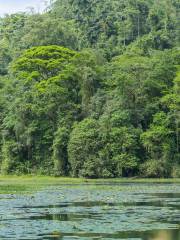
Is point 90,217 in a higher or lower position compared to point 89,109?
lower

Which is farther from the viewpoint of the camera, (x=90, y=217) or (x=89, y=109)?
(x=89, y=109)

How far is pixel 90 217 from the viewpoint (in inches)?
815

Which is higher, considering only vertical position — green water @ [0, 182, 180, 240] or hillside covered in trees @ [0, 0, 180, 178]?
hillside covered in trees @ [0, 0, 180, 178]

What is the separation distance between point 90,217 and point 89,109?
39.3 meters

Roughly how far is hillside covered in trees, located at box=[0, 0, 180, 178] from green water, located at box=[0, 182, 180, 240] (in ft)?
82.5

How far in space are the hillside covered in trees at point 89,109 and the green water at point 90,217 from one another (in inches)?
990

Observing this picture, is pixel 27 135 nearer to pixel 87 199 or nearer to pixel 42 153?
Answer: pixel 42 153

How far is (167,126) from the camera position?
183 ft

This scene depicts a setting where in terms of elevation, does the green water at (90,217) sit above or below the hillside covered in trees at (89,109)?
below

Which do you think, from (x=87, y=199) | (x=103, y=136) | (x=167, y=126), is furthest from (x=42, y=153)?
(x=87, y=199)

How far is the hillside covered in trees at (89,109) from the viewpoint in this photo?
5516 centimetres

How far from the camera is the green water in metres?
16.9

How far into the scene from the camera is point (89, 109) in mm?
59781

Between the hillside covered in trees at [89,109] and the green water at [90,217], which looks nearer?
the green water at [90,217]
